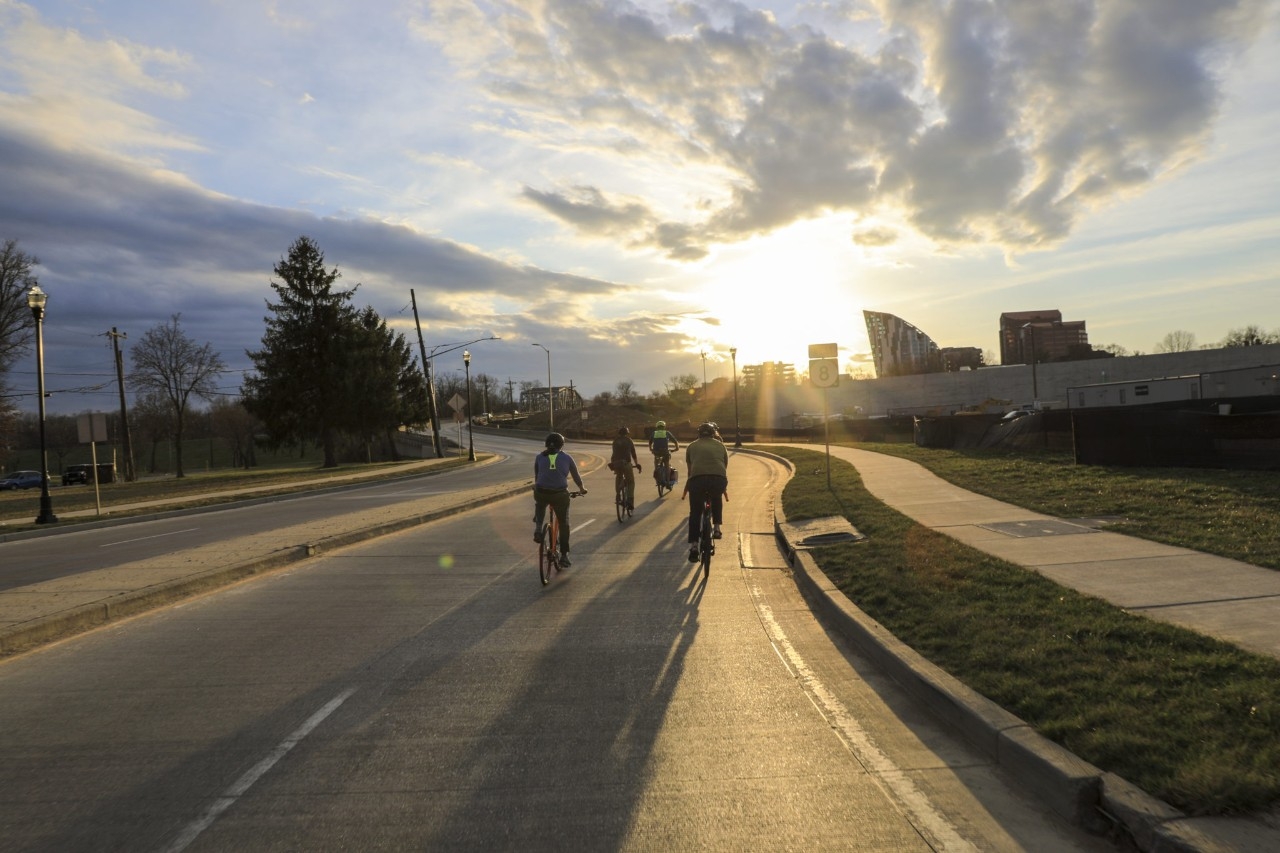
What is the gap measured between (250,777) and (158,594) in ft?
20.1

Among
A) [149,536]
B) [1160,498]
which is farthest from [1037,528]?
[149,536]

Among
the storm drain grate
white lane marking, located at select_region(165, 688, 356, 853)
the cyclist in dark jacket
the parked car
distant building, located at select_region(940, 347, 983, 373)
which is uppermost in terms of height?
distant building, located at select_region(940, 347, 983, 373)

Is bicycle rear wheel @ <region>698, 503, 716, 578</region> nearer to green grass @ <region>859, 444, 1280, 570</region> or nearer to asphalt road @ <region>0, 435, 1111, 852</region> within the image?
asphalt road @ <region>0, 435, 1111, 852</region>

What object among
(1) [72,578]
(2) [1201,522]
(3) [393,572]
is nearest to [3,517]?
(1) [72,578]

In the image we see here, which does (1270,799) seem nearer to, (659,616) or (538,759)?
(538,759)

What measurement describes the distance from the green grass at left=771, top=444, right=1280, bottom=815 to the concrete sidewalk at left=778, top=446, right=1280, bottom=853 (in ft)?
0.47

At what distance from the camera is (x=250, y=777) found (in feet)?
15.4

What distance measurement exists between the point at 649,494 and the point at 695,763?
64.7ft

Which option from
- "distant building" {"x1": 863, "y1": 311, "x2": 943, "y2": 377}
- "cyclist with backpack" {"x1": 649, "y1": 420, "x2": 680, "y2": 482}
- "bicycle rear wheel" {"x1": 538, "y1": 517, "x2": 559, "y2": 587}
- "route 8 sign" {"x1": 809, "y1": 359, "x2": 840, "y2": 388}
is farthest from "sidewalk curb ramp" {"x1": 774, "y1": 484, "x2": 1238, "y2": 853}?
"distant building" {"x1": 863, "y1": 311, "x2": 943, "y2": 377}

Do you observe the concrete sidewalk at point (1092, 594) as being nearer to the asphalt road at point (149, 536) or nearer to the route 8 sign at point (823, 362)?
the route 8 sign at point (823, 362)

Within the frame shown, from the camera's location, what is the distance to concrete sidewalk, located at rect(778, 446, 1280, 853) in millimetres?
3658

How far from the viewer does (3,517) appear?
24.9 m

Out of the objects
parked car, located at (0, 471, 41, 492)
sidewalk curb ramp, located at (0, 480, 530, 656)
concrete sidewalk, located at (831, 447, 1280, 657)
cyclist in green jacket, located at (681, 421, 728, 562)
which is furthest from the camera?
parked car, located at (0, 471, 41, 492)

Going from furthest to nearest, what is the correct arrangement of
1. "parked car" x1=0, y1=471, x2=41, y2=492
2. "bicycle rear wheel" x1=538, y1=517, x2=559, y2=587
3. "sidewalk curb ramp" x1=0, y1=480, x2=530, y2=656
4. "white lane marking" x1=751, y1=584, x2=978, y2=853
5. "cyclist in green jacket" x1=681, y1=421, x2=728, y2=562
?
"parked car" x1=0, y1=471, x2=41, y2=492 < "cyclist in green jacket" x1=681, y1=421, x2=728, y2=562 < "bicycle rear wheel" x1=538, y1=517, x2=559, y2=587 < "sidewalk curb ramp" x1=0, y1=480, x2=530, y2=656 < "white lane marking" x1=751, y1=584, x2=978, y2=853
